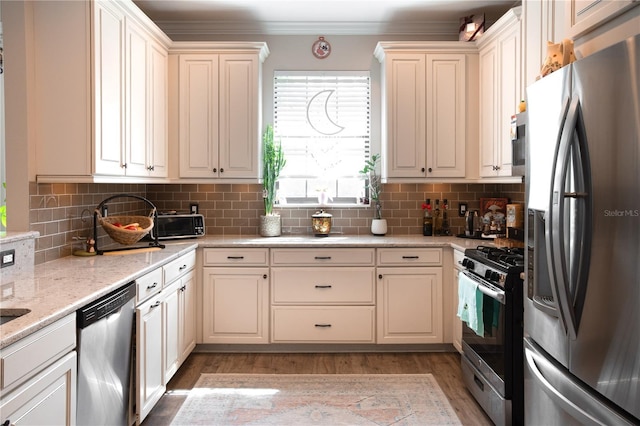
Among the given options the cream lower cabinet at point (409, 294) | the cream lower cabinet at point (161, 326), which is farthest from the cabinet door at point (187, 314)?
the cream lower cabinet at point (409, 294)

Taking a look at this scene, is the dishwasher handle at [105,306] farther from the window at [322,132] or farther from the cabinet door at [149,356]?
the window at [322,132]

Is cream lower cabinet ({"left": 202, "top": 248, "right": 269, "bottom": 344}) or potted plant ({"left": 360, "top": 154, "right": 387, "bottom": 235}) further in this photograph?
potted plant ({"left": 360, "top": 154, "right": 387, "bottom": 235})

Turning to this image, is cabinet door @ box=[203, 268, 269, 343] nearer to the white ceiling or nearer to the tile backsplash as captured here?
the tile backsplash

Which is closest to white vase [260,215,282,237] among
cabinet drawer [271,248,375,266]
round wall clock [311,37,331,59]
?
cabinet drawer [271,248,375,266]

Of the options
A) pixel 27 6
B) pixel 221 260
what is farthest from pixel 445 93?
pixel 27 6

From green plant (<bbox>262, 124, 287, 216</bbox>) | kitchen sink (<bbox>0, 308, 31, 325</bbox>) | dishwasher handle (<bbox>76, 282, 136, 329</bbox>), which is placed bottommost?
dishwasher handle (<bbox>76, 282, 136, 329</bbox>)

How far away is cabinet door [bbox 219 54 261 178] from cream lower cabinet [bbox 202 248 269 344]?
0.74 meters

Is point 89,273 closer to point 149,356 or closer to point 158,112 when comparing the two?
point 149,356

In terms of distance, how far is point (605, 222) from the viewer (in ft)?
4.75

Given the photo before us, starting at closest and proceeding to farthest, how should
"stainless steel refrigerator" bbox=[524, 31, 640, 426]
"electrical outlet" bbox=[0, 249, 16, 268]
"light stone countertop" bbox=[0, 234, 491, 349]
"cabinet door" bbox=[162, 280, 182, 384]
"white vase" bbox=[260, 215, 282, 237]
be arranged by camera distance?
"stainless steel refrigerator" bbox=[524, 31, 640, 426] → "light stone countertop" bbox=[0, 234, 491, 349] → "electrical outlet" bbox=[0, 249, 16, 268] → "cabinet door" bbox=[162, 280, 182, 384] → "white vase" bbox=[260, 215, 282, 237]

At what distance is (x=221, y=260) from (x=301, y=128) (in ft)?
4.75

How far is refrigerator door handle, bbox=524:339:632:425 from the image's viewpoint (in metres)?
1.46

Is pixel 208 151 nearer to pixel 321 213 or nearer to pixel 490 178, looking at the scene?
pixel 321 213

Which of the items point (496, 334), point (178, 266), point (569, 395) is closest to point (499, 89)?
point (496, 334)
